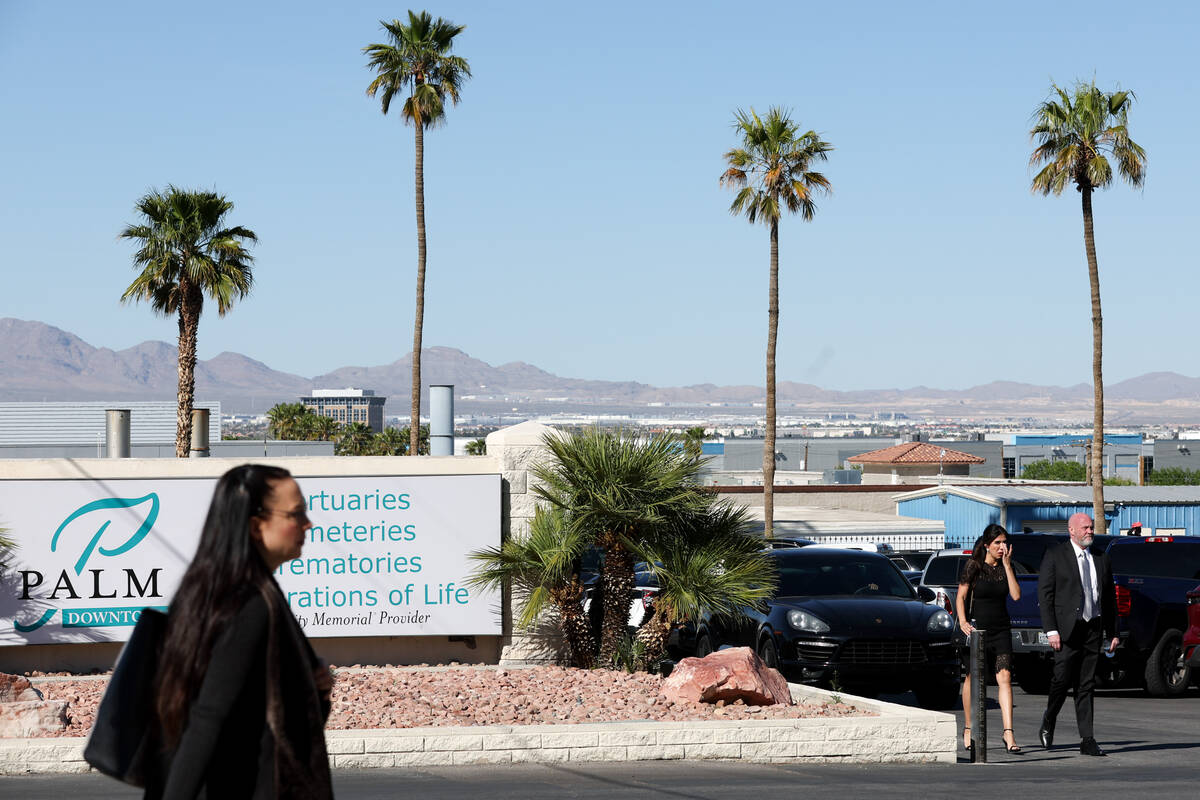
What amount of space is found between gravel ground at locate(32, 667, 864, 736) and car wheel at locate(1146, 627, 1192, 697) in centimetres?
567

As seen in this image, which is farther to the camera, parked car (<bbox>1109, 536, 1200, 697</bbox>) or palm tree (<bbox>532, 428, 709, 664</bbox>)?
parked car (<bbox>1109, 536, 1200, 697</bbox>)

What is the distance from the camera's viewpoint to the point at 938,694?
14.4 metres

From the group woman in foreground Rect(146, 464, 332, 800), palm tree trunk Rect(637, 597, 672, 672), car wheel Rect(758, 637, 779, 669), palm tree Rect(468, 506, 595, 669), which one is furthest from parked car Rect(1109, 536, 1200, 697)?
woman in foreground Rect(146, 464, 332, 800)

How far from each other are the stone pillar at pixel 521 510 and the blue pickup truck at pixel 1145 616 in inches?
201

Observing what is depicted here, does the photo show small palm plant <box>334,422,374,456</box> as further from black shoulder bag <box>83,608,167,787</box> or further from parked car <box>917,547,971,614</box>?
black shoulder bag <box>83,608,167,787</box>

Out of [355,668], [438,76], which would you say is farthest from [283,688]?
[438,76]

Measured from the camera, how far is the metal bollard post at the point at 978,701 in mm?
10195

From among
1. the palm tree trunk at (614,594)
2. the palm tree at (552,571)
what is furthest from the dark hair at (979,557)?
the palm tree at (552,571)

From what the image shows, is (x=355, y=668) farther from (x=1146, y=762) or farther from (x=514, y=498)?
(x=1146, y=762)

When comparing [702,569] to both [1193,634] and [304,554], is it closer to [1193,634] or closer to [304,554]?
[304,554]

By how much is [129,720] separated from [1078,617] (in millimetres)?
8377

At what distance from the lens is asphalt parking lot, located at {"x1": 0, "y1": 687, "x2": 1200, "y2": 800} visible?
881 centimetres

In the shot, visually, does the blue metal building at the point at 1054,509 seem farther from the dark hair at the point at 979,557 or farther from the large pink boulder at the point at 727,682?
the dark hair at the point at 979,557

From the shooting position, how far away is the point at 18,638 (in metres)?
14.1
